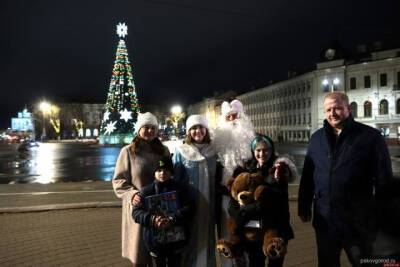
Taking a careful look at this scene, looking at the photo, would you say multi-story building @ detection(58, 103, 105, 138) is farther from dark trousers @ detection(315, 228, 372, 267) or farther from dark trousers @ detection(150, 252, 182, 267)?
dark trousers @ detection(315, 228, 372, 267)

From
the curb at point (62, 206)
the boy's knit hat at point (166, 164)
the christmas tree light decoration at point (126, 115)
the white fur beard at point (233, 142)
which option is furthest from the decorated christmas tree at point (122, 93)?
the boy's knit hat at point (166, 164)

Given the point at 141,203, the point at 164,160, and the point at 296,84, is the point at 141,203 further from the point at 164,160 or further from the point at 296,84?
the point at 296,84

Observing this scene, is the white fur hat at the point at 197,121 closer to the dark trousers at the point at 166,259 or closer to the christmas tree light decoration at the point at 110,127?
the dark trousers at the point at 166,259

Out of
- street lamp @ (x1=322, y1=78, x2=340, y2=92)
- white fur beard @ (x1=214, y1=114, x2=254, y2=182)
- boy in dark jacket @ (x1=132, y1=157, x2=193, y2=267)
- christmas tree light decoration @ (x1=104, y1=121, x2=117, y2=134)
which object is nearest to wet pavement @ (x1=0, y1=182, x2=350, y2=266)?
boy in dark jacket @ (x1=132, y1=157, x2=193, y2=267)

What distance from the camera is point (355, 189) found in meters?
3.37

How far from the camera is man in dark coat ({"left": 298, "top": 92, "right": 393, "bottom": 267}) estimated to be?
3361 mm

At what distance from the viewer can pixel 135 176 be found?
434 cm

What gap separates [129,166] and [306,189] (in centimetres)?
201

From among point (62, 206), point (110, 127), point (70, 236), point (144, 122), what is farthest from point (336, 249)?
point (110, 127)

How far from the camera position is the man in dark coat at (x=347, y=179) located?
3.36 meters

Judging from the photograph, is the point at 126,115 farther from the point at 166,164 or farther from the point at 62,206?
the point at 166,164

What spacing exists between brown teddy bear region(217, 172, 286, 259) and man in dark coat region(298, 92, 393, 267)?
470 mm

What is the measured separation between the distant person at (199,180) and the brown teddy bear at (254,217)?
532 mm

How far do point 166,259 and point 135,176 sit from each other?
3.28 ft
